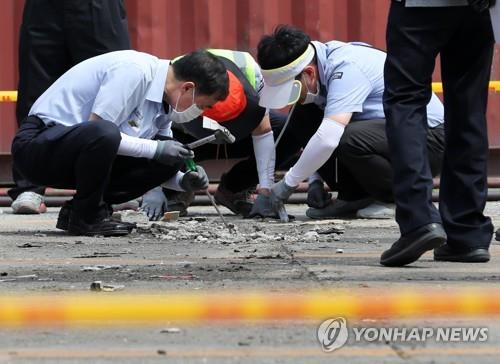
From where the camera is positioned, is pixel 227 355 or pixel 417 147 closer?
pixel 227 355

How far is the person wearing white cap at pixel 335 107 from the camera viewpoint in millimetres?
5703

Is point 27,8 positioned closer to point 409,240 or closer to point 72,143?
point 72,143

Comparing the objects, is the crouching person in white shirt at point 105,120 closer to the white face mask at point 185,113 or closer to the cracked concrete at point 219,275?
the white face mask at point 185,113

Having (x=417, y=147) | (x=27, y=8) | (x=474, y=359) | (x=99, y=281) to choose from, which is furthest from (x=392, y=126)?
(x=27, y=8)

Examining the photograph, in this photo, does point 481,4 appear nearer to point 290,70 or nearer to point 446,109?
point 446,109

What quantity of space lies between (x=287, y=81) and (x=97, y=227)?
4.01 ft

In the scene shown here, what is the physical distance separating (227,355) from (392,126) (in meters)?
1.51

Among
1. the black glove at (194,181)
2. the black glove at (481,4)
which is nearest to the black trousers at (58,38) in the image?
the black glove at (194,181)

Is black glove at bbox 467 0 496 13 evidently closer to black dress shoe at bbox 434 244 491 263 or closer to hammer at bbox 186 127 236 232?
black dress shoe at bbox 434 244 491 263

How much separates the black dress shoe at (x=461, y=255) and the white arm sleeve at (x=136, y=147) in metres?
1.42

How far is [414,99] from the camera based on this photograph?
13.1 ft

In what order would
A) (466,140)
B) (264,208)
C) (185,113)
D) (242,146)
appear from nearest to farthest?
(466,140)
(185,113)
(264,208)
(242,146)

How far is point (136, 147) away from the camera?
16.7 ft

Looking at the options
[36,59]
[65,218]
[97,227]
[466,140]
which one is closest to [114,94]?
[97,227]
